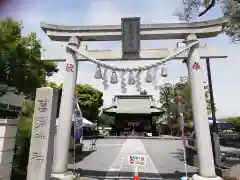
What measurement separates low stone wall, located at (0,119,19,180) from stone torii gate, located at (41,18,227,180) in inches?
69.4

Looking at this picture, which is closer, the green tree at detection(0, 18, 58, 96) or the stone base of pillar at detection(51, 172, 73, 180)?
the stone base of pillar at detection(51, 172, 73, 180)

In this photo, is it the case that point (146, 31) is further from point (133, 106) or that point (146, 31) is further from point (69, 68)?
point (133, 106)

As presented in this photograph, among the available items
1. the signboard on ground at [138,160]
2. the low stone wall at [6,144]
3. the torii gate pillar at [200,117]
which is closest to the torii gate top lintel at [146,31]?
the torii gate pillar at [200,117]

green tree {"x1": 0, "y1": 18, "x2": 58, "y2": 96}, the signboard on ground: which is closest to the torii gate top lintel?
green tree {"x1": 0, "y1": 18, "x2": 58, "y2": 96}

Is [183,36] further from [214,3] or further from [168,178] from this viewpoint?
[168,178]

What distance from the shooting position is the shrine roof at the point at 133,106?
38.9 meters

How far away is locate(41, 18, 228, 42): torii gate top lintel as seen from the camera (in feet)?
27.0

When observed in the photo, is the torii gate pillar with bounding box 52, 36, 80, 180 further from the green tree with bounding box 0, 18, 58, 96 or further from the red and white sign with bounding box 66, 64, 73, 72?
the green tree with bounding box 0, 18, 58, 96

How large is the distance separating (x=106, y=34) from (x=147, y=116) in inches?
1261

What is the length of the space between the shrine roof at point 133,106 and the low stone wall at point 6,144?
31.8 metres

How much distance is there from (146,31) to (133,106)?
34171 millimetres

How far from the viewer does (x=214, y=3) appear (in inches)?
395

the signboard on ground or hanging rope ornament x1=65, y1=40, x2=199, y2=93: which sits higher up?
hanging rope ornament x1=65, y1=40, x2=199, y2=93

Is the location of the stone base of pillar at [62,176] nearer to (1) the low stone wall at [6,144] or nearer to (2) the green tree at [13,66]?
(1) the low stone wall at [6,144]
